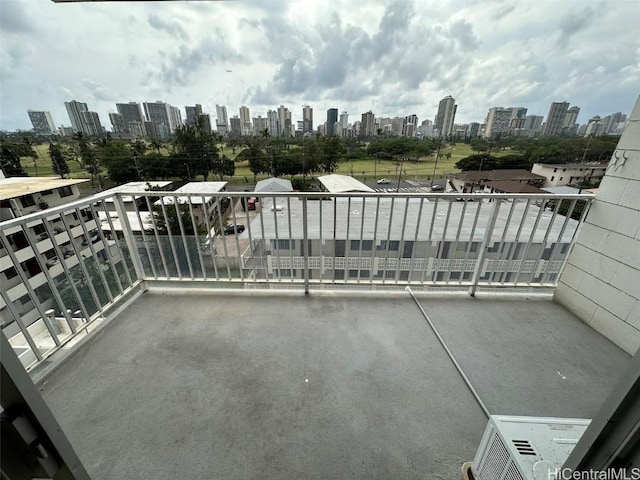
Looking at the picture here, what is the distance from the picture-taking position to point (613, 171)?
1.82m

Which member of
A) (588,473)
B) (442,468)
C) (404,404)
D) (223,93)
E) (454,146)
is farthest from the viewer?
(223,93)

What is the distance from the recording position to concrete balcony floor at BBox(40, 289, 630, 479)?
119 centimetres

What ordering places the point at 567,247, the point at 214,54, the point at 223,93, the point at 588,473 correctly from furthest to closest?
the point at 223,93, the point at 214,54, the point at 567,247, the point at 588,473

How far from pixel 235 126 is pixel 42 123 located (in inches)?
305

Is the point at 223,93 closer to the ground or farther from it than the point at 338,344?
farther from it

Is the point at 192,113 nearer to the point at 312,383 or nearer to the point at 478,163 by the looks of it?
the point at 478,163

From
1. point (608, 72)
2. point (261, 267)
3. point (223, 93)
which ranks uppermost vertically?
point (223, 93)

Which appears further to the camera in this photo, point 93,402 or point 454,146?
point 454,146

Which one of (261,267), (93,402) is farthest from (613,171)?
(93,402)

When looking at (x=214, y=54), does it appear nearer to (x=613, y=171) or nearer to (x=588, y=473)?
(x=613, y=171)

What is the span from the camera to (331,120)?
47.4 feet

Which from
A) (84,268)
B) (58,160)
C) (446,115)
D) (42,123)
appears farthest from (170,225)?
(446,115)

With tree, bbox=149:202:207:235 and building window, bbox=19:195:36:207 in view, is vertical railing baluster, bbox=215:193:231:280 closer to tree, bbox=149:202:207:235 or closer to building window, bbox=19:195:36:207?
tree, bbox=149:202:207:235

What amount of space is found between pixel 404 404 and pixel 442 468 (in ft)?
0.98
